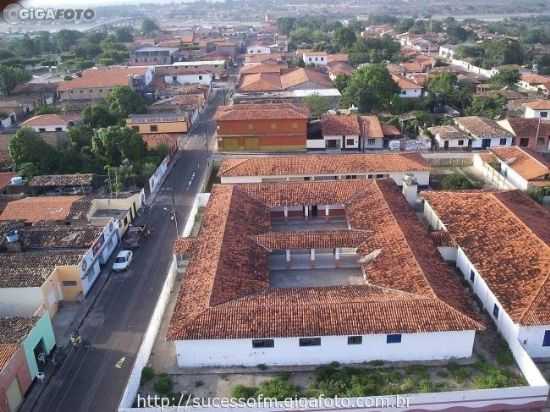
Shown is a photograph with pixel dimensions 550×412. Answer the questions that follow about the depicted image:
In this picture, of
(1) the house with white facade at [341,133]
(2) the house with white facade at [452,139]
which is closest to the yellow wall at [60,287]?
(1) the house with white facade at [341,133]

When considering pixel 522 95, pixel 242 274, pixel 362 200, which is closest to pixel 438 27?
pixel 522 95

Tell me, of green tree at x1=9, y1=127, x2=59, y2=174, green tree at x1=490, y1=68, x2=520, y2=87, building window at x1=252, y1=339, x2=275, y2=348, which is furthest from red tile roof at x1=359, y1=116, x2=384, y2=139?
building window at x1=252, y1=339, x2=275, y2=348

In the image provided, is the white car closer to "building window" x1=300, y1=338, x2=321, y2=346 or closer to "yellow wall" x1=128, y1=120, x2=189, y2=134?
"building window" x1=300, y1=338, x2=321, y2=346

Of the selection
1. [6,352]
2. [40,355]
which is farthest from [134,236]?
[6,352]

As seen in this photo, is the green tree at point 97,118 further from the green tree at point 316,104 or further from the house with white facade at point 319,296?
the house with white facade at point 319,296

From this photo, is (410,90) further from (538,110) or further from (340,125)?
(340,125)

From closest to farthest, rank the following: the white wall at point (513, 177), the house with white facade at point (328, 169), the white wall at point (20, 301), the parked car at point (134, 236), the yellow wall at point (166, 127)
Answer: the white wall at point (20, 301), the parked car at point (134, 236), the white wall at point (513, 177), the house with white facade at point (328, 169), the yellow wall at point (166, 127)
